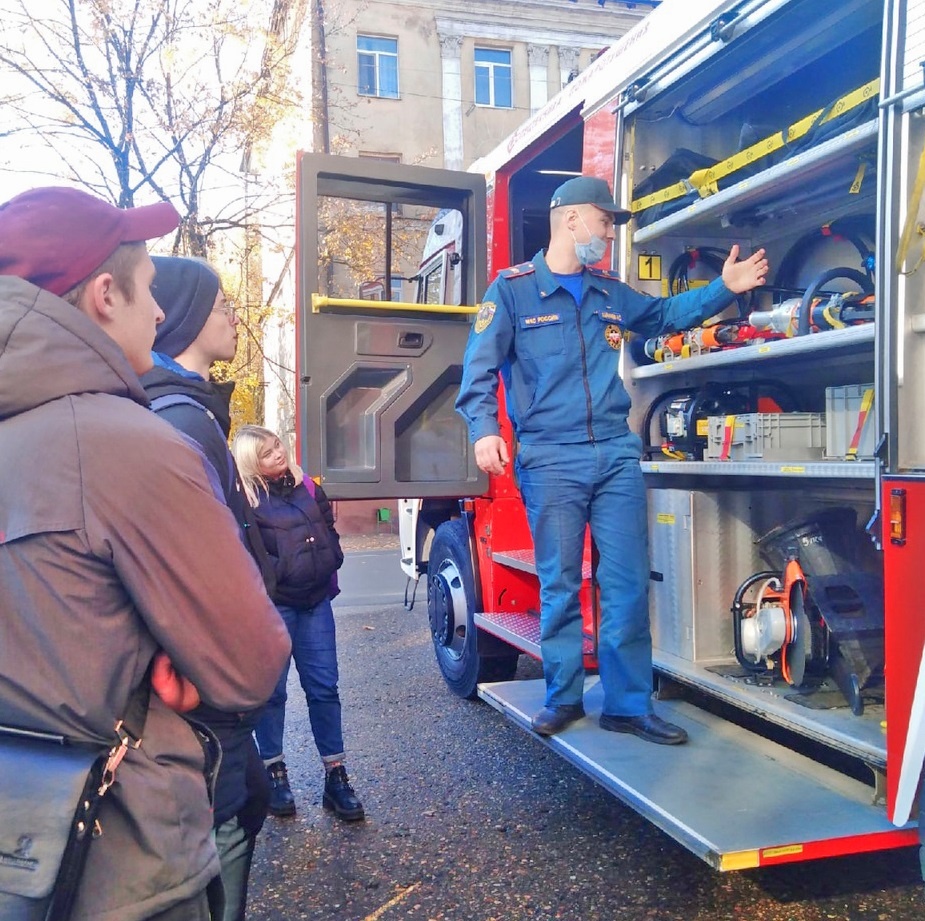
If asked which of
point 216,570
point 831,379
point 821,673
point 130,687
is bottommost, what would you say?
point 821,673

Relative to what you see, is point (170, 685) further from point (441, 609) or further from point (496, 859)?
point (441, 609)

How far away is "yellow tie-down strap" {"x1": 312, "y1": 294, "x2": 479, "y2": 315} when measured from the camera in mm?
4199

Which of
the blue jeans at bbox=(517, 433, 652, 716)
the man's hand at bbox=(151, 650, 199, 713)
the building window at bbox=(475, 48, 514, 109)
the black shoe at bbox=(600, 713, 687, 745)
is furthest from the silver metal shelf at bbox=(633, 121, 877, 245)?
the building window at bbox=(475, 48, 514, 109)

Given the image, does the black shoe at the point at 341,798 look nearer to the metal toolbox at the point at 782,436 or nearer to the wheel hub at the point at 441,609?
the wheel hub at the point at 441,609

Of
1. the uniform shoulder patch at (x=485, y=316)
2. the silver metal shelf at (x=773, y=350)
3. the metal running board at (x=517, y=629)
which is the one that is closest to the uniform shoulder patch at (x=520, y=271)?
the uniform shoulder patch at (x=485, y=316)

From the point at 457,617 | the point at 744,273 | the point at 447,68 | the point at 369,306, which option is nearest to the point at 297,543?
the point at 369,306

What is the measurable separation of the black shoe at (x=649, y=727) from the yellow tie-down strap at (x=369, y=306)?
1957 mm

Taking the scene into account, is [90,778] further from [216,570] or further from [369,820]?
[369,820]

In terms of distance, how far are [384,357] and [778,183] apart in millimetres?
2029

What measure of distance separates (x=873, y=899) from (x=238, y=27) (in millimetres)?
14551

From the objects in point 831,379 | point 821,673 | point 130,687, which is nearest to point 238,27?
point 831,379

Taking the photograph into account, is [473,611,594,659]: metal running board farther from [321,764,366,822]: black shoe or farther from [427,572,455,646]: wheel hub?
[321,764,366,822]: black shoe

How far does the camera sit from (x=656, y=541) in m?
3.65

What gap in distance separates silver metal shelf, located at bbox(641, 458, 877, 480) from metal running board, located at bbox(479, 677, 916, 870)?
92 cm
